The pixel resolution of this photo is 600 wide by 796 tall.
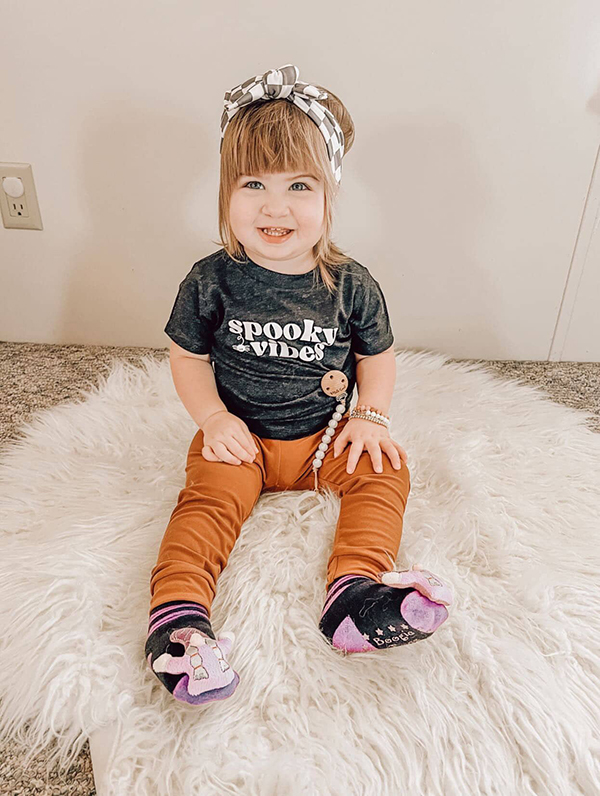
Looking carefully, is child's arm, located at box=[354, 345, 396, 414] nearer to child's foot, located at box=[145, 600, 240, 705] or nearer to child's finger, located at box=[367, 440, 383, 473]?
child's finger, located at box=[367, 440, 383, 473]

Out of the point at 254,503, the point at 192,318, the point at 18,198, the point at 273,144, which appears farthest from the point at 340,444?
the point at 18,198

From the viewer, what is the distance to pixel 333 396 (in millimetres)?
928

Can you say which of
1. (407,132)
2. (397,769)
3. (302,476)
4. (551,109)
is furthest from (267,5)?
(397,769)

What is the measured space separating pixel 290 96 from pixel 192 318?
305 mm

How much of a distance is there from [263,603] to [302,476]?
22 centimetres

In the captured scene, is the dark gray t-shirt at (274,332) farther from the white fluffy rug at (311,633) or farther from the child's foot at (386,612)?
the child's foot at (386,612)

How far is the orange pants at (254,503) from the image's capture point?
74cm

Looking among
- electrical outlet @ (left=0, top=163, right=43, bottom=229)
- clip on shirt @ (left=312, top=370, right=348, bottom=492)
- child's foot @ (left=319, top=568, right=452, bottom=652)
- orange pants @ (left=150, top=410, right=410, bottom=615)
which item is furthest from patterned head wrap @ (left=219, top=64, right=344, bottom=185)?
electrical outlet @ (left=0, top=163, right=43, bottom=229)

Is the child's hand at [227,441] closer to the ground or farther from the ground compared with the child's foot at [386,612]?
farther from the ground

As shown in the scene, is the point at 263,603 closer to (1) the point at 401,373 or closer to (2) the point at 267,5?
(1) the point at 401,373

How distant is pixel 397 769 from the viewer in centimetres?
58

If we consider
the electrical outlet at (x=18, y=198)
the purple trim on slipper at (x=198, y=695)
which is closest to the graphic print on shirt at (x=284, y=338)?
the purple trim on slipper at (x=198, y=695)

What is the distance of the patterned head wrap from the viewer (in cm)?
77

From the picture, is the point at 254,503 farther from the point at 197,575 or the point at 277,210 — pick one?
the point at 277,210
